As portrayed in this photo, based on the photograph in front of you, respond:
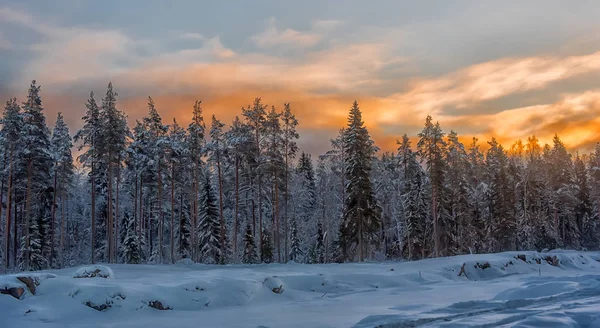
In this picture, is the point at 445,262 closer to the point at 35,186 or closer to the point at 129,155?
the point at 129,155

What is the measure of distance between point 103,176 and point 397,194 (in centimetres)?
3475

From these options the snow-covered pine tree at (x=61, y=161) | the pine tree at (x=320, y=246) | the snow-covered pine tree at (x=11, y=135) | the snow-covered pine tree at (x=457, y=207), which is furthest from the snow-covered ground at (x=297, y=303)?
the pine tree at (x=320, y=246)

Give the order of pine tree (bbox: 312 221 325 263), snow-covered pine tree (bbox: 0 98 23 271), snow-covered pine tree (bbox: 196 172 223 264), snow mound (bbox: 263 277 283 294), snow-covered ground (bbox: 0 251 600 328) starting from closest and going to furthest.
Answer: snow-covered ground (bbox: 0 251 600 328) → snow mound (bbox: 263 277 283 294) → snow-covered pine tree (bbox: 0 98 23 271) → snow-covered pine tree (bbox: 196 172 223 264) → pine tree (bbox: 312 221 325 263)

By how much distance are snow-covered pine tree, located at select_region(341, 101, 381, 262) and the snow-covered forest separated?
0.38 ft

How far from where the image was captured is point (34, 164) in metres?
37.1

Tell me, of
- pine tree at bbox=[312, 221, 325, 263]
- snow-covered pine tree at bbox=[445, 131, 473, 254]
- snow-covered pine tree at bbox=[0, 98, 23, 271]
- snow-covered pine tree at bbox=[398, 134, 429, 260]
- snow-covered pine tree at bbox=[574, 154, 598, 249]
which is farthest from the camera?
snow-covered pine tree at bbox=[574, 154, 598, 249]

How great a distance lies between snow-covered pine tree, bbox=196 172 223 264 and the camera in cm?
4222

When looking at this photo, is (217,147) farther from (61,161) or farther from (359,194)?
A: (61,161)

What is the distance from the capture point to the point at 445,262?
997 inches

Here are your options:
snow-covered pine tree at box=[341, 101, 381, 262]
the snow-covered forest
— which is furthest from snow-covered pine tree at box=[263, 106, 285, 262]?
snow-covered pine tree at box=[341, 101, 381, 262]

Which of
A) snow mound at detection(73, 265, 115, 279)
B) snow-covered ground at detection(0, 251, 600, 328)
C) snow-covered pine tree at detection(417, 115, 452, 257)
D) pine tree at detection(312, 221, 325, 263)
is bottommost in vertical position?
pine tree at detection(312, 221, 325, 263)

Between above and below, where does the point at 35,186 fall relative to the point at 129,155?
below

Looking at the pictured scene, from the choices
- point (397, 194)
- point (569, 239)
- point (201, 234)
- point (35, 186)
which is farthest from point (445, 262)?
point (569, 239)

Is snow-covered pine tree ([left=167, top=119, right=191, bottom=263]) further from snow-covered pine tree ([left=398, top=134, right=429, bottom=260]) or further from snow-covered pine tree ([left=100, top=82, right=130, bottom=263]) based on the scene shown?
snow-covered pine tree ([left=398, top=134, right=429, bottom=260])
